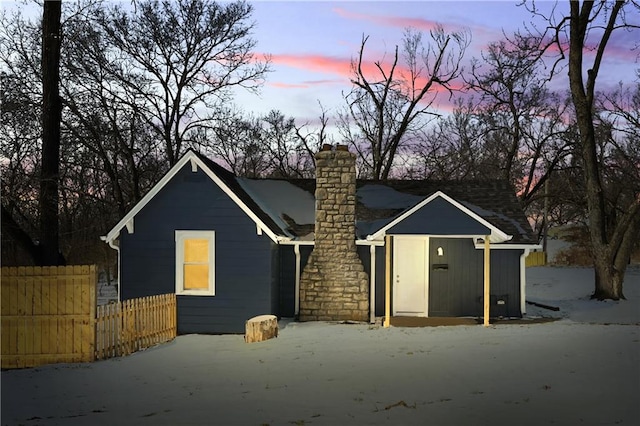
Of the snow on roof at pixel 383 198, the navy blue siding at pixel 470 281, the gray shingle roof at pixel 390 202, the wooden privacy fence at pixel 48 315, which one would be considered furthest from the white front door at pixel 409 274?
the wooden privacy fence at pixel 48 315

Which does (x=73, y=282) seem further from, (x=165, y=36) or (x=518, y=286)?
(x=165, y=36)

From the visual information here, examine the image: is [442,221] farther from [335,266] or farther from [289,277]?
[289,277]

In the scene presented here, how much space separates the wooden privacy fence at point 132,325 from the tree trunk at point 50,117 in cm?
481

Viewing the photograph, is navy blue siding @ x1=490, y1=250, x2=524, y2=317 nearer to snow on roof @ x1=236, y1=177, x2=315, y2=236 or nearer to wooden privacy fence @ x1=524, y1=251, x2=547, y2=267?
snow on roof @ x1=236, y1=177, x2=315, y2=236

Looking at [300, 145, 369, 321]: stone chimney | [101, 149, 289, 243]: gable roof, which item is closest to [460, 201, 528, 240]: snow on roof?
[300, 145, 369, 321]: stone chimney

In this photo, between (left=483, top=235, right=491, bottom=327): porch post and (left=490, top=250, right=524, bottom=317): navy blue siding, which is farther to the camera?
(left=490, top=250, right=524, bottom=317): navy blue siding

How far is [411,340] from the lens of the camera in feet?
42.2

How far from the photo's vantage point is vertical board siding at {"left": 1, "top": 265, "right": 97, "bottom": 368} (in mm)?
11297

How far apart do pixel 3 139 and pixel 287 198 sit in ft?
29.7

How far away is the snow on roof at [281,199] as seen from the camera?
698 inches

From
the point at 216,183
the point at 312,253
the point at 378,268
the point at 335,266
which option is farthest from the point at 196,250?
the point at 378,268

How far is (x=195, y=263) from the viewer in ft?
51.4

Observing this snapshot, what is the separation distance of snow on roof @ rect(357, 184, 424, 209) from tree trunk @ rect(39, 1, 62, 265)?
935 cm

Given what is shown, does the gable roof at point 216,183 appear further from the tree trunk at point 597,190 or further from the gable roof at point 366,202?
the tree trunk at point 597,190
